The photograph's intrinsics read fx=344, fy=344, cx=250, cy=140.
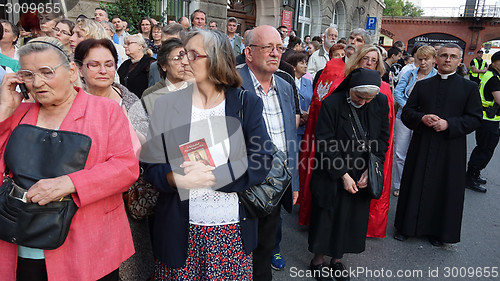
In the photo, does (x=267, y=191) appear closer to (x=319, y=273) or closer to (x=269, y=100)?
(x=269, y=100)

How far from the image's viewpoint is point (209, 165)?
5.97 feet

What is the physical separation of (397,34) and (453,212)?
41.1 meters

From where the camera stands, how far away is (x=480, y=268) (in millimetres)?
3348

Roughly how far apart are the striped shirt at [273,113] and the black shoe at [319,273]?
1.18m

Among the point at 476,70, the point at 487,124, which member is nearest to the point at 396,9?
the point at 476,70

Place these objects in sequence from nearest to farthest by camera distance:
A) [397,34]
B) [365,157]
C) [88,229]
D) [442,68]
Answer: [88,229] < [365,157] < [442,68] < [397,34]

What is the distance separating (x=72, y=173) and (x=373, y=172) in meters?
2.18

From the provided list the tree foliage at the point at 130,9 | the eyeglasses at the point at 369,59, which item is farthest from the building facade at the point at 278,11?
the eyeglasses at the point at 369,59

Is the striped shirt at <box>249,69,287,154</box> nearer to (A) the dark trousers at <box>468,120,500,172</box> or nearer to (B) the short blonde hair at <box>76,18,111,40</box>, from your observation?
(B) the short blonde hair at <box>76,18,111,40</box>

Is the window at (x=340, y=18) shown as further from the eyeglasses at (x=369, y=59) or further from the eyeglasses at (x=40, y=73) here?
the eyeglasses at (x=40, y=73)

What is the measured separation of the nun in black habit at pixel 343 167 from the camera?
2828mm

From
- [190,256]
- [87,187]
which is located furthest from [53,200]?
[190,256]

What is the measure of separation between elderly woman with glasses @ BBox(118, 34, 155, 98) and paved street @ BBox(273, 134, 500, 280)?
239 cm

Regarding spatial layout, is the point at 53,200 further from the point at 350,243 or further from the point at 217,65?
the point at 350,243
